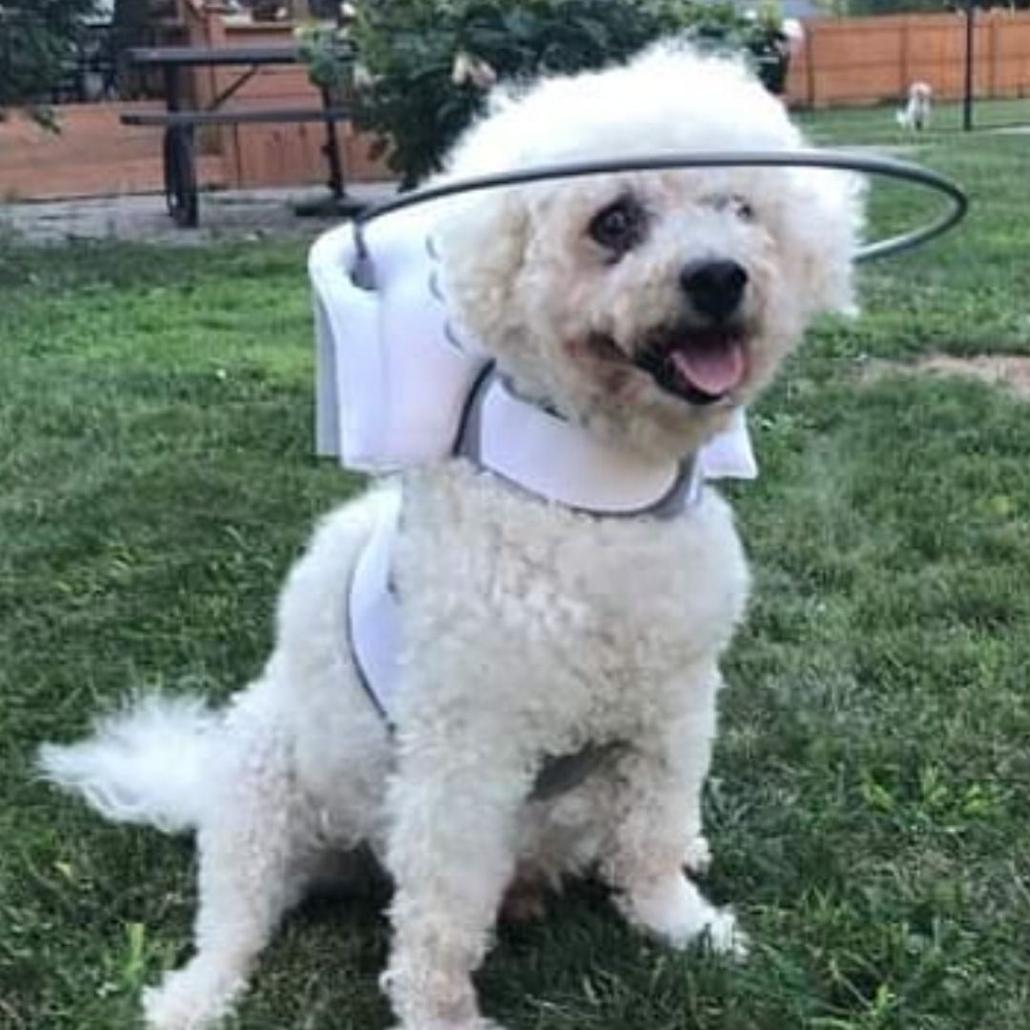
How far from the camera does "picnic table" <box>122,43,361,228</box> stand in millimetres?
10633

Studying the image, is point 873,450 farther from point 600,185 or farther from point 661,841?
point 600,185

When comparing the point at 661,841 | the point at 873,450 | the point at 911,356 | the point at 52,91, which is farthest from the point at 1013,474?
the point at 52,91

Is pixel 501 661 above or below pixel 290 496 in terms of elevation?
above

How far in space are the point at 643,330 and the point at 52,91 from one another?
8.16 metres

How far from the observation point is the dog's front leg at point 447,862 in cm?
243

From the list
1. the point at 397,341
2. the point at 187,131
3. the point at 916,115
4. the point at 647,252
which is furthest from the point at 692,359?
the point at 916,115

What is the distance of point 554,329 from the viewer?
2.28m

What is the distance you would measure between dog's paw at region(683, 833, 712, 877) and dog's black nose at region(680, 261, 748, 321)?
0.95m

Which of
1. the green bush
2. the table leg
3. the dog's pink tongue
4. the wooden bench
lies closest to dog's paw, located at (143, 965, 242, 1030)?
the dog's pink tongue

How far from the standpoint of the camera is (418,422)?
241 cm

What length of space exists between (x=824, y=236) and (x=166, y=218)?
948 centimetres

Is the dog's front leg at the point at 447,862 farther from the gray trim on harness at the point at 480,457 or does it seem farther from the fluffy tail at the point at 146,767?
the fluffy tail at the point at 146,767

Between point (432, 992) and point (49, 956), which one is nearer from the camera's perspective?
point (432, 992)

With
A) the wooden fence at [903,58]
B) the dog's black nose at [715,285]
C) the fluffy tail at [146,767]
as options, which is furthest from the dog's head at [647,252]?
the wooden fence at [903,58]
